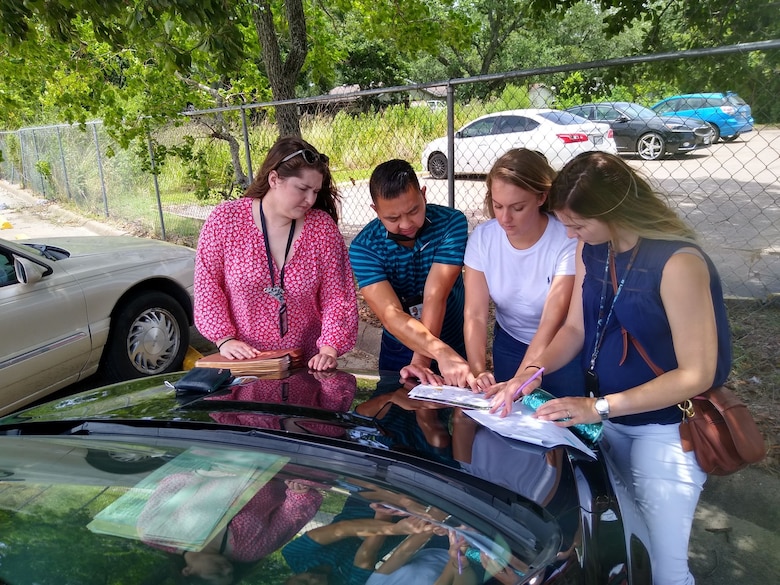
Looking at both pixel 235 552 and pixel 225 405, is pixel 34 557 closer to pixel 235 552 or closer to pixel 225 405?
pixel 235 552

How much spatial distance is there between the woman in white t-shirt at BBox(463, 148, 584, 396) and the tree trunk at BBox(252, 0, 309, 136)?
166 inches

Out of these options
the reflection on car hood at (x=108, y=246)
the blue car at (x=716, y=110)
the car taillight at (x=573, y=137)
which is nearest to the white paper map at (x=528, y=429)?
the blue car at (x=716, y=110)

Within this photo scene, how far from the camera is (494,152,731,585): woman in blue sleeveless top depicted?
5.69ft

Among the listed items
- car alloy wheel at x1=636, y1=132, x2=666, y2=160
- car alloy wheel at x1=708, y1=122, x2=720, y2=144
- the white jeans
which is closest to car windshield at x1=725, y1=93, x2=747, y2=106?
car alloy wheel at x1=708, y1=122, x2=720, y2=144

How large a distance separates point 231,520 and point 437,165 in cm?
666

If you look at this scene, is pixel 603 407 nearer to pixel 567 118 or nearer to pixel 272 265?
pixel 272 265

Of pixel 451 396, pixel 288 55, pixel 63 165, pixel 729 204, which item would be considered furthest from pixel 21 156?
pixel 451 396

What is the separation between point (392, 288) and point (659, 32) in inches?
145

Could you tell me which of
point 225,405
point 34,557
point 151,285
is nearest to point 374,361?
point 151,285

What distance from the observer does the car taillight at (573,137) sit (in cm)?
623

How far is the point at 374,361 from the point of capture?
17.5ft

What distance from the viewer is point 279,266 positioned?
8.75 feet

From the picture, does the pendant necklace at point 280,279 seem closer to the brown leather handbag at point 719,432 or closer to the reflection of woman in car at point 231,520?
the reflection of woman in car at point 231,520

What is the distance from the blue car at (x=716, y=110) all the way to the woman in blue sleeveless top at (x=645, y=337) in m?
2.48
